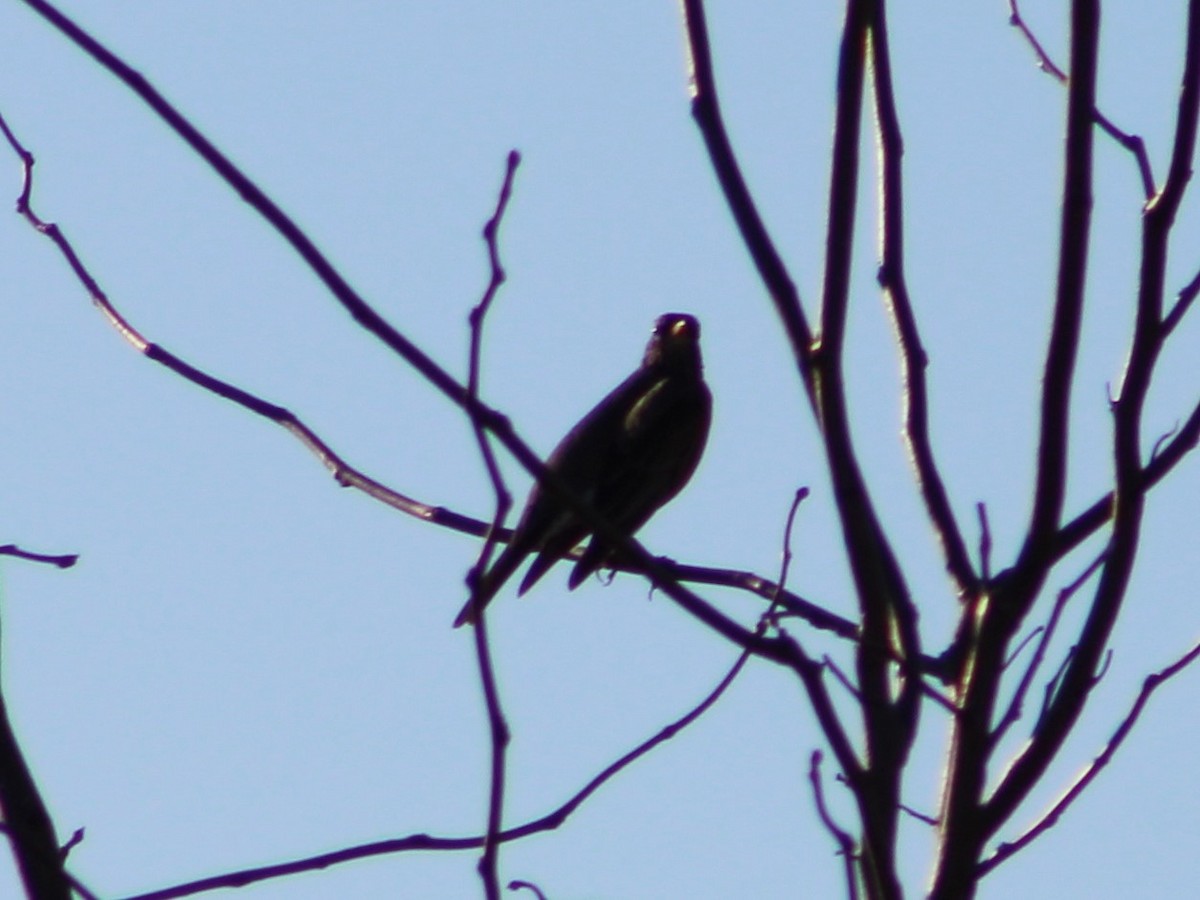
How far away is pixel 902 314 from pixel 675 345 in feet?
23.4

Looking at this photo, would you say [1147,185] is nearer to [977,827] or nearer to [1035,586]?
[1035,586]

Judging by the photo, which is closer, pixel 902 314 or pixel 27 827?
pixel 27 827

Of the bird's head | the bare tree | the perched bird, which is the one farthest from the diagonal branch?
the bird's head

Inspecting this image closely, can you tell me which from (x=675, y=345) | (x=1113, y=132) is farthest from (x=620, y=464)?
(x=1113, y=132)

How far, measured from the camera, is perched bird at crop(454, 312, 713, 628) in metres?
7.63

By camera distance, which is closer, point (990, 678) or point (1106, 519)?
point (990, 678)

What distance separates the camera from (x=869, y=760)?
2.38 metres

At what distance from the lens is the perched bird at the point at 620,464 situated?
7.63 metres

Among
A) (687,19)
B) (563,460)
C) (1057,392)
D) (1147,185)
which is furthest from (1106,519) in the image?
(563,460)

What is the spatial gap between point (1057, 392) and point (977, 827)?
564 mm

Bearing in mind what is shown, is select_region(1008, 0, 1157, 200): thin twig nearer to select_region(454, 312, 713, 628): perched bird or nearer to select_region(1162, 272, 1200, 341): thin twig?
select_region(1162, 272, 1200, 341): thin twig

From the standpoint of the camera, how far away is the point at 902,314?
2775 millimetres

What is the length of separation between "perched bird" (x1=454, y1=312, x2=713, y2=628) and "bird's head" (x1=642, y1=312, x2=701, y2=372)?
0.71 feet

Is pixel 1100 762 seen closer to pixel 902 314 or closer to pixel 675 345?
pixel 902 314
